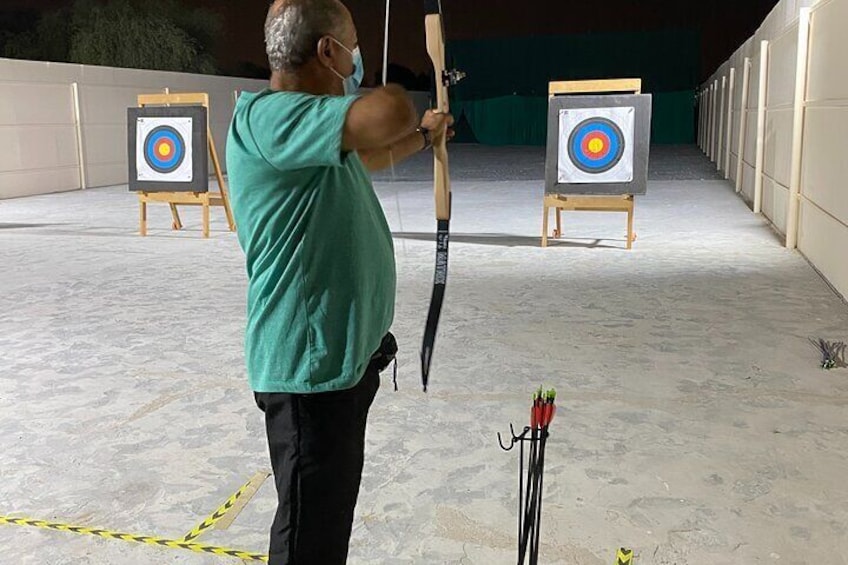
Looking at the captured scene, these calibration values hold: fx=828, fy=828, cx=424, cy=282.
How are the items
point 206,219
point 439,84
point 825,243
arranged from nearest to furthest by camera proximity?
1. point 439,84
2. point 825,243
3. point 206,219

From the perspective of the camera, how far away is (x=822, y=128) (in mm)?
4227

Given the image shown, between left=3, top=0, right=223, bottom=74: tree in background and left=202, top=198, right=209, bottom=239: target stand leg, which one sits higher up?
left=3, top=0, right=223, bottom=74: tree in background

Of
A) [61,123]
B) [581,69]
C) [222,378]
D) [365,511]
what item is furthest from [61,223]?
[581,69]

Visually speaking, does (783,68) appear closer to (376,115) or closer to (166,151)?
(166,151)

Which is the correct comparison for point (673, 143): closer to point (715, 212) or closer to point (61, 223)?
point (715, 212)

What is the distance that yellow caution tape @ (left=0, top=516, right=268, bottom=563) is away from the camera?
1610 mm

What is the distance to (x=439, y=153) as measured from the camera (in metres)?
1.28

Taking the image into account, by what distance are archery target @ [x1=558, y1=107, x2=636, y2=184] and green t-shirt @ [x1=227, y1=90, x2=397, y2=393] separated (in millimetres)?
4200

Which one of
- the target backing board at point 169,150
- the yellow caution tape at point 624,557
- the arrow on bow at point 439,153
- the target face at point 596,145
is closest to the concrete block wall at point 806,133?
the target face at point 596,145

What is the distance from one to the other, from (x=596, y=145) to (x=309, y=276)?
4.39 meters

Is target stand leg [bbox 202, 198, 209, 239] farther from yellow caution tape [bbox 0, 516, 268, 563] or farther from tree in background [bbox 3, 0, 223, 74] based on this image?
tree in background [bbox 3, 0, 223, 74]

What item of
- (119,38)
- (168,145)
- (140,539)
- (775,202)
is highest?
(119,38)

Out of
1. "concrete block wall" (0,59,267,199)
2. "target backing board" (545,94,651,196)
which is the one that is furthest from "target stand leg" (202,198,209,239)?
"concrete block wall" (0,59,267,199)

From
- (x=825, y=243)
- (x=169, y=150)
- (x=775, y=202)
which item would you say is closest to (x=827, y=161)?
(x=825, y=243)
